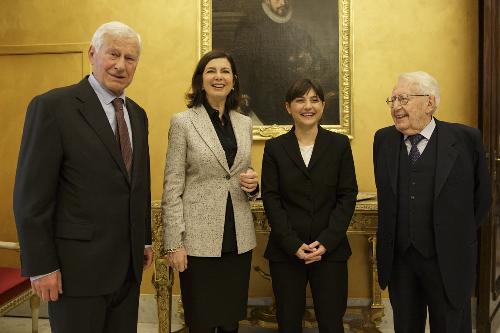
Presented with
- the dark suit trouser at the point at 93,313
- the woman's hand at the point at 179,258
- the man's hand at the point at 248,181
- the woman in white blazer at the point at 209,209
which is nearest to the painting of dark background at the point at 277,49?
the woman in white blazer at the point at 209,209

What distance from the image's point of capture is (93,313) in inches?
62.3

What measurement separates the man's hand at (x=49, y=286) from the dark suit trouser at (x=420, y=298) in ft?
4.54

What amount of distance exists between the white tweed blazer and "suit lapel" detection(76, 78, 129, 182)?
0.50m

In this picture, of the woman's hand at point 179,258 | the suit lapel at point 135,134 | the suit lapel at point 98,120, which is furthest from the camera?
the woman's hand at point 179,258

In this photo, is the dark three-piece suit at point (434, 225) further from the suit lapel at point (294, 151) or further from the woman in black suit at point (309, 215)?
the suit lapel at point (294, 151)

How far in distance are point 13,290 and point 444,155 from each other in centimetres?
250

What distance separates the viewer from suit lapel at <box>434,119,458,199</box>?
190 cm

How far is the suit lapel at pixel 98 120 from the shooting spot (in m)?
1.58

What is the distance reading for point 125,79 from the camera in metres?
1.68

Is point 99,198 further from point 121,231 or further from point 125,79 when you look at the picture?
point 125,79

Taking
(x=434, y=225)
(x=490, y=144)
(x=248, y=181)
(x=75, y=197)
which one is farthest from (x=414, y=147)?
(x=75, y=197)

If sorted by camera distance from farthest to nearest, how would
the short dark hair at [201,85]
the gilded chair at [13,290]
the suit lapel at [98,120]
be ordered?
the gilded chair at [13,290], the short dark hair at [201,85], the suit lapel at [98,120]

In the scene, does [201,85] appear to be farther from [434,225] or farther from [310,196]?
[434,225]

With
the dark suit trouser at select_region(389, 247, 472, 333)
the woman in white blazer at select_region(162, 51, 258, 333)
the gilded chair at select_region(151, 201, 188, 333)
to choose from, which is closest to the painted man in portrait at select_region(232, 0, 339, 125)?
the gilded chair at select_region(151, 201, 188, 333)
